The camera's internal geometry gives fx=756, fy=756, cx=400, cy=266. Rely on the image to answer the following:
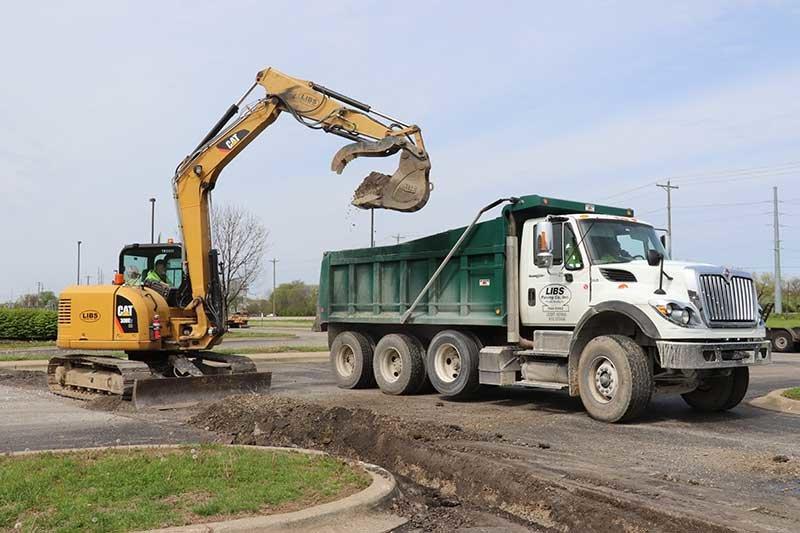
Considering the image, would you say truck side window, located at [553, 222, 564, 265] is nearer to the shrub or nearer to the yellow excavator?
the yellow excavator

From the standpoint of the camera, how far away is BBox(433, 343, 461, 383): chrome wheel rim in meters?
12.9

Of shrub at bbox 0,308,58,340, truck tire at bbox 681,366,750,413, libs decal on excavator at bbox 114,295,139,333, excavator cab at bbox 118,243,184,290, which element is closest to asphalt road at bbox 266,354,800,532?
truck tire at bbox 681,366,750,413

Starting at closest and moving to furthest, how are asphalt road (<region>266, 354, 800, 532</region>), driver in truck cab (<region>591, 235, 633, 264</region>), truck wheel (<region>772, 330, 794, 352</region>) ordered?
asphalt road (<region>266, 354, 800, 532</region>) < driver in truck cab (<region>591, 235, 633, 264</region>) < truck wheel (<region>772, 330, 794, 352</region>)

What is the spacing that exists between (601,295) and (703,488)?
14.5 ft

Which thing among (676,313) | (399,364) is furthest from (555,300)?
(399,364)

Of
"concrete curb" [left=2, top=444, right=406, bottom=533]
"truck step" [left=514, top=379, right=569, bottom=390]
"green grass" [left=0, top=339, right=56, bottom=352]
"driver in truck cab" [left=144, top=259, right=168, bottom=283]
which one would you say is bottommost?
"concrete curb" [left=2, top=444, right=406, bottom=533]

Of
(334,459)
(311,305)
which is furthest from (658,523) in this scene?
(311,305)

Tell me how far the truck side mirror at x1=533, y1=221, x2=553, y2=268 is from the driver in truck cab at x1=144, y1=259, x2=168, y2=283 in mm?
7109

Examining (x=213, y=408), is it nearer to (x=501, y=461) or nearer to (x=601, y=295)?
(x=501, y=461)

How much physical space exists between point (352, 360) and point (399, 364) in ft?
4.60

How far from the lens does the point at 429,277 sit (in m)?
13.3

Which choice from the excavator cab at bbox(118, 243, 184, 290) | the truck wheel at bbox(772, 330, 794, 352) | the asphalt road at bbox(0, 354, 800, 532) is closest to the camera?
the asphalt road at bbox(0, 354, 800, 532)

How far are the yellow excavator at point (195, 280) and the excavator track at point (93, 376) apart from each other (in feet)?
0.06

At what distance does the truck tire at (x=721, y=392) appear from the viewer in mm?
11172
